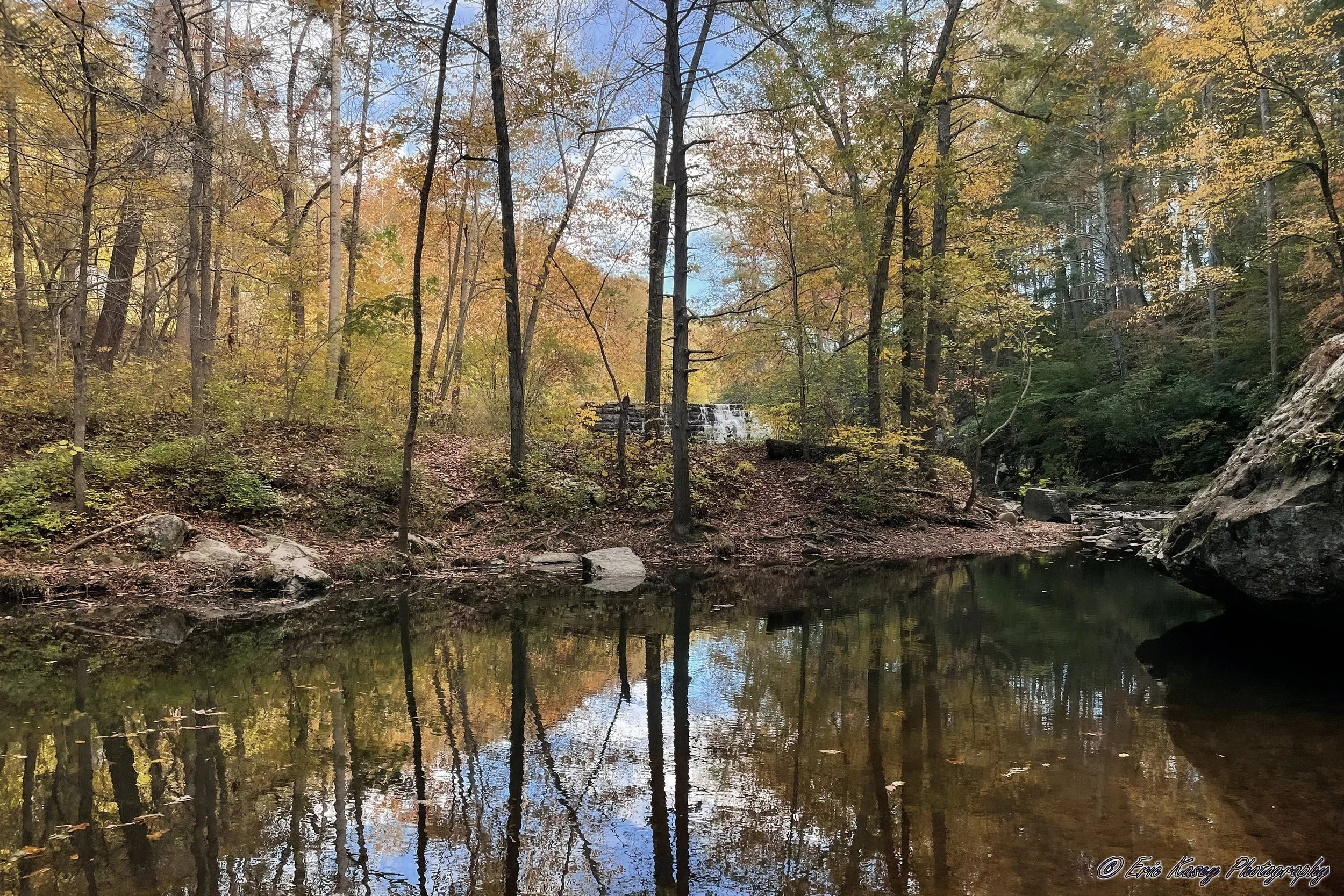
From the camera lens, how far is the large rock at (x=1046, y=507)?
685 inches

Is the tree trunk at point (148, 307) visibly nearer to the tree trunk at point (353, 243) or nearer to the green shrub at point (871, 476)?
the tree trunk at point (353, 243)

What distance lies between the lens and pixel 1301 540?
5926mm

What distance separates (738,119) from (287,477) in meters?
11.5

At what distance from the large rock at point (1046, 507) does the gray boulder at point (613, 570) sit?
11766 millimetres

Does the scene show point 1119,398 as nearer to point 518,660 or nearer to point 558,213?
point 558,213

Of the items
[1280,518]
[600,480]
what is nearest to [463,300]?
[600,480]

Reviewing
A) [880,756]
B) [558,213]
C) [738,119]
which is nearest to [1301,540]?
[880,756]

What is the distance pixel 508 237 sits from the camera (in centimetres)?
1224

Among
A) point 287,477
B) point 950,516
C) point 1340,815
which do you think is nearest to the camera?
point 1340,815

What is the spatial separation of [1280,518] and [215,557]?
1177cm

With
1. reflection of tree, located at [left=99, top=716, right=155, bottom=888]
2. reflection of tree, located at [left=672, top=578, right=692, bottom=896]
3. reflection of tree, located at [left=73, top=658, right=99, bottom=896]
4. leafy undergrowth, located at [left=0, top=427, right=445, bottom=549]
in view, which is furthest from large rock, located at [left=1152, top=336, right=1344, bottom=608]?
leafy undergrowth, located at [left=0, top=427, right=445, bottom=549]

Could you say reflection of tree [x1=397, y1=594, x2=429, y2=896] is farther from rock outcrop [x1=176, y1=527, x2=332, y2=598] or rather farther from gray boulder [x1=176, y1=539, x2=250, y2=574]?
gray boulder [x1=176, y1=539, x2=250, y2=574]

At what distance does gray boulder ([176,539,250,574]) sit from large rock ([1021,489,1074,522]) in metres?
17.1

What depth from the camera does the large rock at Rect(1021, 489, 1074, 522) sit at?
57.1 feet
